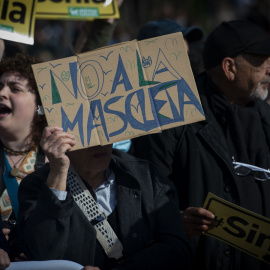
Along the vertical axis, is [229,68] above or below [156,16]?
below

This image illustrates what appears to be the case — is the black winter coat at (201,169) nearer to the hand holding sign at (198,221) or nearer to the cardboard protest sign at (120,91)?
the hand holding sign at (198,221)

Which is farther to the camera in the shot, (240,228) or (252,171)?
(252,171)

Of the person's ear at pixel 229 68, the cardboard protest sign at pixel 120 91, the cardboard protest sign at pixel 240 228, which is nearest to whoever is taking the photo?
the cardboard protest sign at pixel 120 91

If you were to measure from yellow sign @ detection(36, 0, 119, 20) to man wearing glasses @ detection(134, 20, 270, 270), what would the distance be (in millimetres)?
1050

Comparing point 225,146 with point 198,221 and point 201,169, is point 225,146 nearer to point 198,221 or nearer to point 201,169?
point 201,169

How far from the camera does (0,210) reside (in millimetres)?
3162

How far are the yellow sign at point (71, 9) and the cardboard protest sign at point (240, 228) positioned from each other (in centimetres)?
197

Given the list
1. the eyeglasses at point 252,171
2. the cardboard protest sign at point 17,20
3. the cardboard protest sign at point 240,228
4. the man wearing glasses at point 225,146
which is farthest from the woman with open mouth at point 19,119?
the eyeglasses at point 252,171

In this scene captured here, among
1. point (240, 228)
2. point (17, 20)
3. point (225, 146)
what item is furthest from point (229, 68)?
point (17, 20)

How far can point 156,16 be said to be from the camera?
37.4ft

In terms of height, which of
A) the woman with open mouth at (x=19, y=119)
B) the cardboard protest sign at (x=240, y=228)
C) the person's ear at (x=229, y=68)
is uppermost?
the person's ear at (x=229, y=68)

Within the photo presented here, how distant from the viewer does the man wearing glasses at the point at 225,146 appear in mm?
3439

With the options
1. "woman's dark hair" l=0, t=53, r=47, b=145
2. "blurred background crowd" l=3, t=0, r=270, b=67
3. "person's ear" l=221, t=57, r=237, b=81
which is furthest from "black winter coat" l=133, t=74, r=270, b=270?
"blurred background crowd" l=3, t=0, r=270, b=67

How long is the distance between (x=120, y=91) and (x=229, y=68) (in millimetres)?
1245
